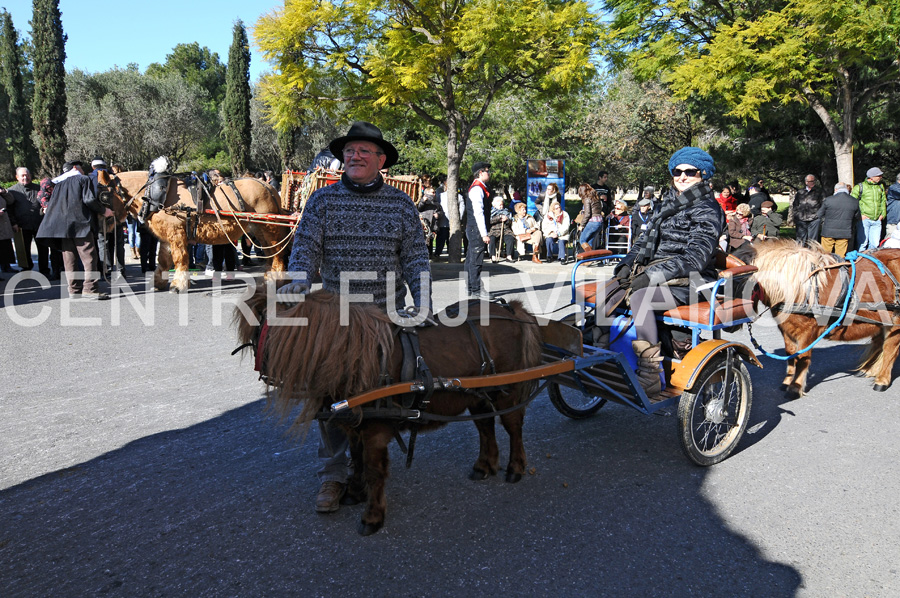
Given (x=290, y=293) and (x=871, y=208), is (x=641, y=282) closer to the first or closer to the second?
(x=290, y=293)

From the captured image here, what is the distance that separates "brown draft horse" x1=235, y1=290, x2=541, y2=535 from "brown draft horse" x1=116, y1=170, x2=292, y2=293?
7388 millimetres

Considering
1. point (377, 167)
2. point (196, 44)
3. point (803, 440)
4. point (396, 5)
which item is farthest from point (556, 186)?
point (196, 44)

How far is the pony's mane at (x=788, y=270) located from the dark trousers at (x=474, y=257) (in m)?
4.52

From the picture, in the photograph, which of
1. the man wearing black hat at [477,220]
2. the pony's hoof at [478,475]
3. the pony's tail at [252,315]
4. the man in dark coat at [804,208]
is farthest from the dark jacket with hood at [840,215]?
the pony's tail at [252,315]

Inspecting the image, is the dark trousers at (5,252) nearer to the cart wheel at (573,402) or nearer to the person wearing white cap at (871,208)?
the cart wheel at (573,402)

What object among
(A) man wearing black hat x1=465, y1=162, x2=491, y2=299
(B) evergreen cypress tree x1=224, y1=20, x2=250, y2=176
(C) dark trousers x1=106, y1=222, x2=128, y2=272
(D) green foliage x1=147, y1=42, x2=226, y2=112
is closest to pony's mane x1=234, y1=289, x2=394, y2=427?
(A) man wearing black hat x1=465, y1=162, x2=491, y2=299

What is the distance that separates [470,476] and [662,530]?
1.16m

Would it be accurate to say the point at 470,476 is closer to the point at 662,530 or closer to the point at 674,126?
the point at 662,530

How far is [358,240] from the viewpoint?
3.44 m

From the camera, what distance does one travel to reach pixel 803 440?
4.58 meters

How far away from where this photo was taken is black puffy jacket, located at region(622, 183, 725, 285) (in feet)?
13.7

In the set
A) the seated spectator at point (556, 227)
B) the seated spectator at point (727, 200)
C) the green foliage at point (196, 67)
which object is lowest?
the seated spectator at point (556, 227)

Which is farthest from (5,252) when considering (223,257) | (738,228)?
(738,228)

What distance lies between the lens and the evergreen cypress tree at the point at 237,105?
106 feet
